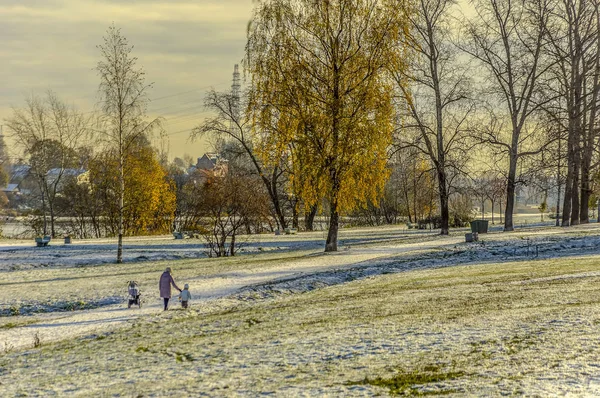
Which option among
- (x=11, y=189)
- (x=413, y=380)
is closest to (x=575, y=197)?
(x=413, y=380)

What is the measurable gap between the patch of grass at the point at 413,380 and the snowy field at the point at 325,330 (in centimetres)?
→ 3

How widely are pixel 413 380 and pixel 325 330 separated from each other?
13.6ft

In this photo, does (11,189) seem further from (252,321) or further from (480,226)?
(252,321)

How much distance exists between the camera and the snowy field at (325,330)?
30.9 ft

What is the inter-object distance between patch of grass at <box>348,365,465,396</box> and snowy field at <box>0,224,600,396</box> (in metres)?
0.03

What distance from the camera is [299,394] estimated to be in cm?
879

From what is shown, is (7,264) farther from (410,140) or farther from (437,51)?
(437,51)

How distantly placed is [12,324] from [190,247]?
23.5 metres

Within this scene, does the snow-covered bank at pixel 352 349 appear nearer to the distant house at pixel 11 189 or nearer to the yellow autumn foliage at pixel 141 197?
the yellow autumn foliage at pixel 141 197

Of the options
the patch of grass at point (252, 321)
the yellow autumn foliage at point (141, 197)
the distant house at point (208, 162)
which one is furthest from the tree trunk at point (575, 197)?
the distant house at point (208, 162)

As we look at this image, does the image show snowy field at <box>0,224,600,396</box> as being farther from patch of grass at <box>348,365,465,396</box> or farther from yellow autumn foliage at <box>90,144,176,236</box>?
yellow autumn foliage at <box>90,144,176,236</box>

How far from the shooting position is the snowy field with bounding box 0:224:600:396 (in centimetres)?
941

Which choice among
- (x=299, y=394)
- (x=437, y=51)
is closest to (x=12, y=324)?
(x=299, y=394)

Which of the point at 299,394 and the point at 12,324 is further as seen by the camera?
the point at 12,324
